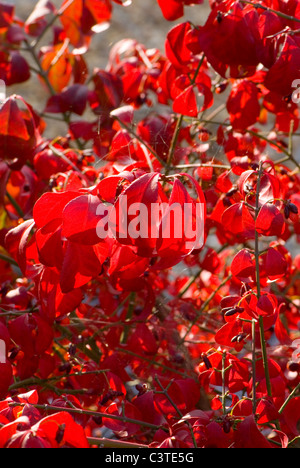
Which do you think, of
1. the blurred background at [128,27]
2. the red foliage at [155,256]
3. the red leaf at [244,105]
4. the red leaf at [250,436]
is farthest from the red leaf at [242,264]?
the blurred background at [128,27]

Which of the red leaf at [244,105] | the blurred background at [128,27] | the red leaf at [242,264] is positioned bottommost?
the blurred background at [128,27]

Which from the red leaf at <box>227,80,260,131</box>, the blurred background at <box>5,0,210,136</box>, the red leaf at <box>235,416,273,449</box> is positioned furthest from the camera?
the blurred background at <box>5,0,210,136</box>

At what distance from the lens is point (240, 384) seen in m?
0.87

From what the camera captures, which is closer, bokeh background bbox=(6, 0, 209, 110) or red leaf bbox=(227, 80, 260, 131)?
red leaf bbox=(227, 80, 260, 131)

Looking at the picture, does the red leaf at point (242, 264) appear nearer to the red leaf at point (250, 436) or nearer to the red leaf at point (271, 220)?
the red leaf at point (271, 220)

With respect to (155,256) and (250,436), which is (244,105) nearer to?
(155,256)
